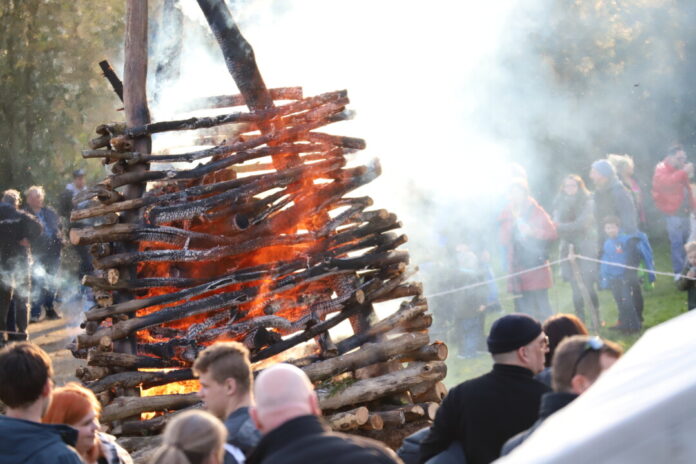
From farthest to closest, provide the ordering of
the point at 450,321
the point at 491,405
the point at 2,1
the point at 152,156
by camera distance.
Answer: the point at 2,1, the point at 450,321, the point at 152,156, the point at 491,405

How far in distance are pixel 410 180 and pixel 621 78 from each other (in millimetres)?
4739

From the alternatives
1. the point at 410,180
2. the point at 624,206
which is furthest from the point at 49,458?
the point at 410,180

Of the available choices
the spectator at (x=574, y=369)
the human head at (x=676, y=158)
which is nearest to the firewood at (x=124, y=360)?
the spectator at (x=574, y=369)

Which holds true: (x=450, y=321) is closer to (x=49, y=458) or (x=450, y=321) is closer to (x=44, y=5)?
(x=49, y=458)

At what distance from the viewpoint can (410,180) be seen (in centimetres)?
1747

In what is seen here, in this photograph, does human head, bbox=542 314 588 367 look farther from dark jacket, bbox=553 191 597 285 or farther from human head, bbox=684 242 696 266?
dark jacket, bbox=553 191 597 285

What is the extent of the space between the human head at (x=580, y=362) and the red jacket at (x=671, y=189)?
980 cm

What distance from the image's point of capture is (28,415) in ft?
16.1

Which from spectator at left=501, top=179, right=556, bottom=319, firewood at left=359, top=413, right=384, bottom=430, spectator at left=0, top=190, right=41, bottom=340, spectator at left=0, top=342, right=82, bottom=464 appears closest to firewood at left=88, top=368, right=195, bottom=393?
firewood at left=359, top=413, right=384, bottom=430

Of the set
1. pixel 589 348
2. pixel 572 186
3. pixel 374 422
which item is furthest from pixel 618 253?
pixel 589 348

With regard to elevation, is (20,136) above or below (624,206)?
above

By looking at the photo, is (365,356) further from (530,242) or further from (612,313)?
(612,313)

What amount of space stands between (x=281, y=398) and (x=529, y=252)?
9639mm

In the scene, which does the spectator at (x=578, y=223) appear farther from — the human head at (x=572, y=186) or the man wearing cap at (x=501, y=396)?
the man wearing cap at (x=501, y=396)
